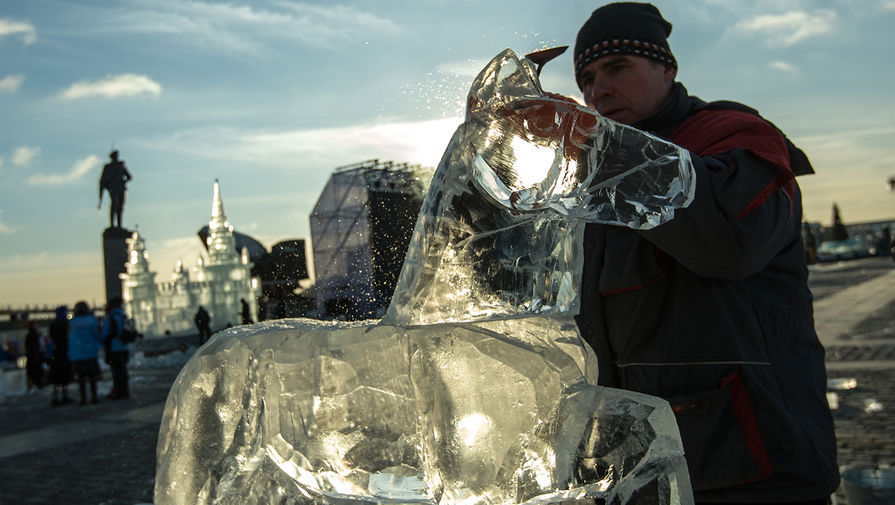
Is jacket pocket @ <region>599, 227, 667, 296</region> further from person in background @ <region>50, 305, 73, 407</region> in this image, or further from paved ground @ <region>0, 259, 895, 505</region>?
person in background @ <region>50, 305, 73, 407</region>

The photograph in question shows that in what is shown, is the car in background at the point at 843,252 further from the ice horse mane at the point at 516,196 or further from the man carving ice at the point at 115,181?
the ice horse mane at the point at 516,196

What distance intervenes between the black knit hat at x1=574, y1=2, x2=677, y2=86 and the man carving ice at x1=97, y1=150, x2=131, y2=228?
1.36 metres

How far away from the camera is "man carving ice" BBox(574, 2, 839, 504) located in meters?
1.27

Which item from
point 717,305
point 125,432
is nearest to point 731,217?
point 717,305

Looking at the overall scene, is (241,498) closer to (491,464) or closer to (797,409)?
(491,464)

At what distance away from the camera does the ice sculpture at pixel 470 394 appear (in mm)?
910

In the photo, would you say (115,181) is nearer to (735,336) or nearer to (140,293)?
(735,336)

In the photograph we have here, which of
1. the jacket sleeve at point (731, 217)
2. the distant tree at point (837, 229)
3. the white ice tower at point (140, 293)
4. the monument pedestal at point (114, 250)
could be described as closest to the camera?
the jacket sleeve at point (731, 217)

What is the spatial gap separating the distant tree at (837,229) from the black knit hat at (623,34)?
62965 millimetres

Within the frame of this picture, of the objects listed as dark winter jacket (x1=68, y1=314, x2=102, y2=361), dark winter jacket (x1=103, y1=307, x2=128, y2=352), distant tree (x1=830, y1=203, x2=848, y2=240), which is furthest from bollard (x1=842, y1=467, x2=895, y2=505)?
distant tree (x1=830, y1=203, x2=848, y2=240)

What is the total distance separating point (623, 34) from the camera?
150 cm

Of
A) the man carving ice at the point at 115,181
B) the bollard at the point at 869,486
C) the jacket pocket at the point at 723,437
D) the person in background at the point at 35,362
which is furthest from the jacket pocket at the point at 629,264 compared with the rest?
the person in background at the point at 35,362

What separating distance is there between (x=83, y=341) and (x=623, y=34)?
1046 cm

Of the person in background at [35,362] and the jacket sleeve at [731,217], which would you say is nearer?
the jacket sleeve at [731,217]
